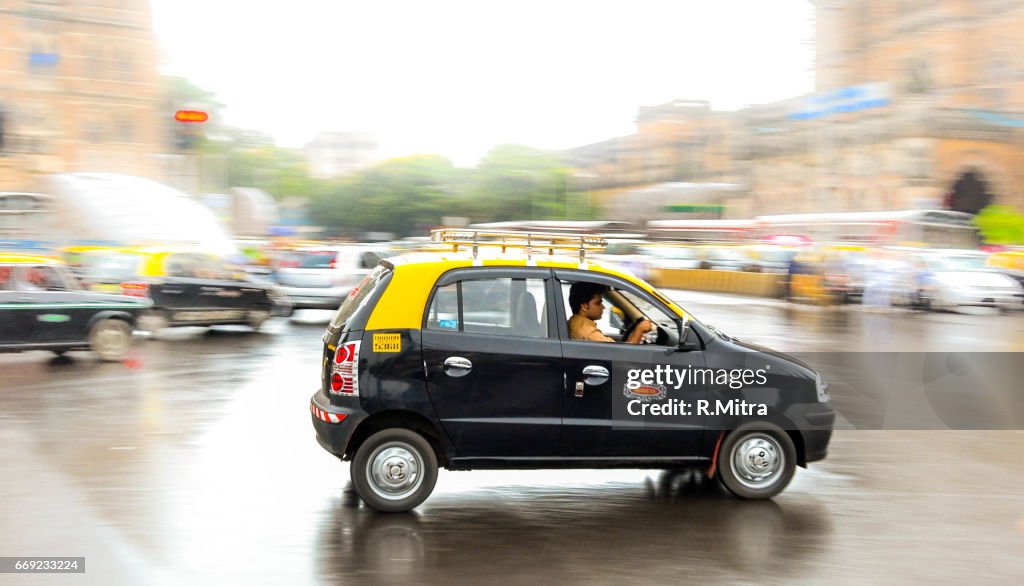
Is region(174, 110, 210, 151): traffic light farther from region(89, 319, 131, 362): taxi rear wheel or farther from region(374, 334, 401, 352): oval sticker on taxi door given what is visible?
region(374, 334, 401, 352): oval sticker on taxi door

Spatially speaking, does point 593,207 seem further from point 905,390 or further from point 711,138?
point 905,390

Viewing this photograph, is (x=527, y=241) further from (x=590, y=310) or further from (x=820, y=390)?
(x=820, y=390)

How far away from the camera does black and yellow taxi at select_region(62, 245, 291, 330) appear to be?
55.9ft

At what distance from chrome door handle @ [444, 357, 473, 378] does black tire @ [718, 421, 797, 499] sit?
5.88 ft

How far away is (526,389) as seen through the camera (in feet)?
21.6

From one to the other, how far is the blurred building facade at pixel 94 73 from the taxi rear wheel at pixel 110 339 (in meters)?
51.0

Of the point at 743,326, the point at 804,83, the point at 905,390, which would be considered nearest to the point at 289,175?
the point at 804,83

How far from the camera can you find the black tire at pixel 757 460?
6.86 m

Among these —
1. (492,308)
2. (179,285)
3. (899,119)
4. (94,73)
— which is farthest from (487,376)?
(899,119)

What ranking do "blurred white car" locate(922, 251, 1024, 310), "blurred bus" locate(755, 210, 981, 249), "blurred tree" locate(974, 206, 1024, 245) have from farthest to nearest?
"blurred tree" locate(974, 206, 1024, 245), "blurred bus" locate(755, 210, 981, 249), "blurred white car" locate(922, 251, 1024, 310)

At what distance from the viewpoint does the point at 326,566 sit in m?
5.54

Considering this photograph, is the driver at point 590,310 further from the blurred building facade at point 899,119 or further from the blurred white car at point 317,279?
the blurred building facade at point 899,119


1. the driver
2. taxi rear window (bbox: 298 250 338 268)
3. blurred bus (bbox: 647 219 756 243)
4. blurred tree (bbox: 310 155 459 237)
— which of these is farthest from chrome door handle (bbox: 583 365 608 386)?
blurred tree (bbox: 310 155 459 237)

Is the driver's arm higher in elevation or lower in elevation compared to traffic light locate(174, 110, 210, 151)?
lower
